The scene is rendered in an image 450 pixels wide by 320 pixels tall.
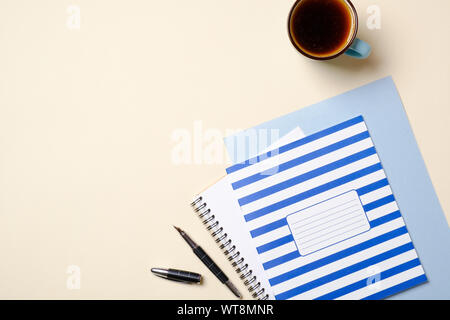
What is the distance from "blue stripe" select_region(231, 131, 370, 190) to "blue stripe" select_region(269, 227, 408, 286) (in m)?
0.18

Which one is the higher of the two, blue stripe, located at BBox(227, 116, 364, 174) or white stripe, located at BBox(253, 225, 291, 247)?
Answer: blue stripe, located at BBox(227, 116, 364, 174)

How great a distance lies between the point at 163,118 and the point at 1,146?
330mm

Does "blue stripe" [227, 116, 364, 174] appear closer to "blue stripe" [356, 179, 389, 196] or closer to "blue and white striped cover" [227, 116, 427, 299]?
"blue and white striped cover" [227, 116, 427, 299]

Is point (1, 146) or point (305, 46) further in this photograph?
point (1, 146)

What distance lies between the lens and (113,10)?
753 mm

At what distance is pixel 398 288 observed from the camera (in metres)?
0.72

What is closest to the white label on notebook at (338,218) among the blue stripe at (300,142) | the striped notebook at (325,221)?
the striped notebook at (325,221)

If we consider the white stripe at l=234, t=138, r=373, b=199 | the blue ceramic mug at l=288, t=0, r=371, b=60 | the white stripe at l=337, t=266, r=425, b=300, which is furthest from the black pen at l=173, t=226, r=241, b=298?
the blue ceramic mug at l=288, t=0, r=371, b=60

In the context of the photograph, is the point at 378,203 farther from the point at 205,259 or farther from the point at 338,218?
the point at 205,259

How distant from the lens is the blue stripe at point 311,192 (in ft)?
2.36

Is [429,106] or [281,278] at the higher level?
[429,106]

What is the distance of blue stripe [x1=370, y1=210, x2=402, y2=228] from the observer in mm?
717

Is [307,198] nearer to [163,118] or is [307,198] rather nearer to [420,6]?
[163,118]
